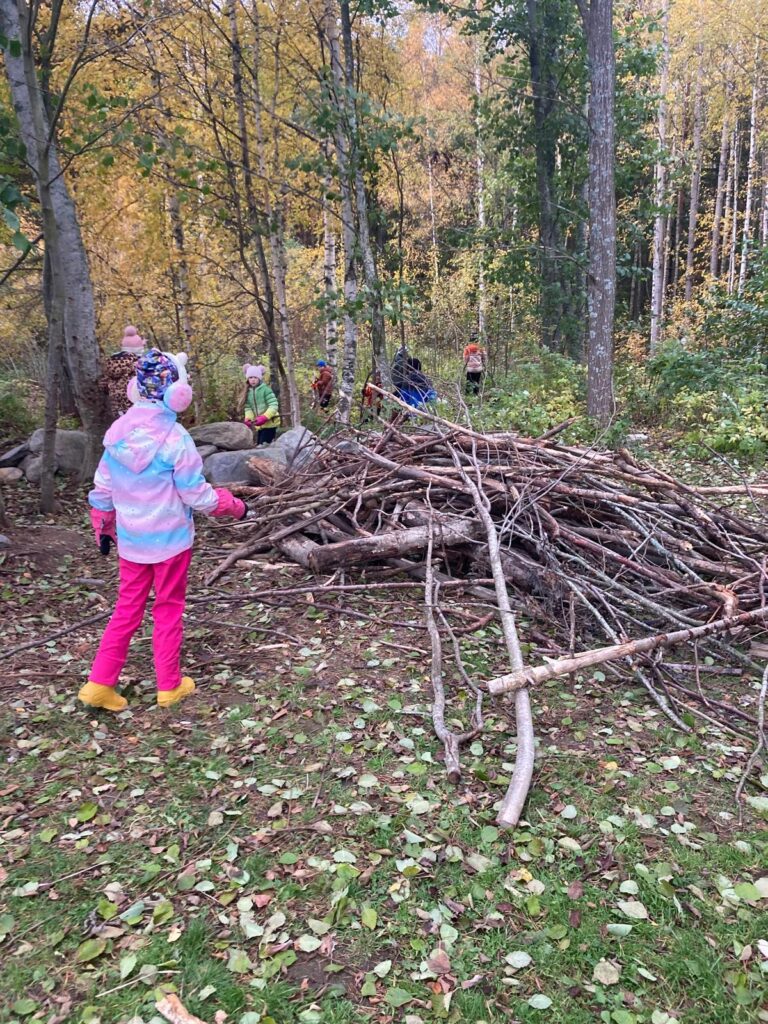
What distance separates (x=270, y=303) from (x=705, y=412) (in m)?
7.19

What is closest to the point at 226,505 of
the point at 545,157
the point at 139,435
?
the point at 139,435

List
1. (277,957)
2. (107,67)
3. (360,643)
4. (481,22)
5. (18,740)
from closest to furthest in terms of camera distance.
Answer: (277,957)
(18,740)
(360,643)
(107,67)
(481,22)

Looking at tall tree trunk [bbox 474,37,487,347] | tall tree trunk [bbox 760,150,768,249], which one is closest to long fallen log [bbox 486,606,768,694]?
tall tree trunk [bbox 474,37,487,347]

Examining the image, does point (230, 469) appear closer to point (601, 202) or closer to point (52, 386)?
point (52, 386)

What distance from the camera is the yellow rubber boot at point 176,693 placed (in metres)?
3.54

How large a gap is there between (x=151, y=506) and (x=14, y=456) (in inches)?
234

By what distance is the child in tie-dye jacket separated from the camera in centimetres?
340

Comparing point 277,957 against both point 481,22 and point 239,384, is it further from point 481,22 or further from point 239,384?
point 481,22

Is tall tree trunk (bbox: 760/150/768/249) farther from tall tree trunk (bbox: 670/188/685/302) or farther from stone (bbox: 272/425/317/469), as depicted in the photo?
stone (bbox: 272/425/317/469)

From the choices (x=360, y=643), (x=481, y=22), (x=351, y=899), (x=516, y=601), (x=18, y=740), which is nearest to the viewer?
(x=351, y=899)

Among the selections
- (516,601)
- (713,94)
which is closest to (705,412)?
(516,601)

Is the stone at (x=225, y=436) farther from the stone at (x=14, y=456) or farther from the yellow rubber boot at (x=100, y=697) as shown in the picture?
the yellow rubber boot at (x=100, y=697)

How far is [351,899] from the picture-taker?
2350mm

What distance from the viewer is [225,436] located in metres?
8.90
